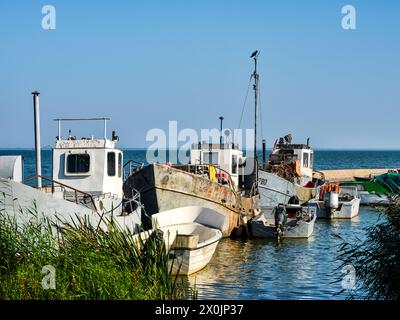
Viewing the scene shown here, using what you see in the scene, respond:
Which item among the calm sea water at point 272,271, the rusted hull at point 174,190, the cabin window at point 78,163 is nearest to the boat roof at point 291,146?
the calm sea water at point 272,271

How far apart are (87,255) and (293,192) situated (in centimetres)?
2607

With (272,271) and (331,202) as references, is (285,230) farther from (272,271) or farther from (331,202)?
(331,202)

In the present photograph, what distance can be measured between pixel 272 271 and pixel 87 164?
6.78m

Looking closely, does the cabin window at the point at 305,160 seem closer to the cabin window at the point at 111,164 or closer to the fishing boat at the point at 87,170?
the fishing boat at the point at 87,170

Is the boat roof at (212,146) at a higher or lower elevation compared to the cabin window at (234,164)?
higher

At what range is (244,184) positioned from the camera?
34.8 meters

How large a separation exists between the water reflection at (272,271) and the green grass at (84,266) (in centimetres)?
378

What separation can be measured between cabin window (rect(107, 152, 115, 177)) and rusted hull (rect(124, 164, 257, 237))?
1794 millimetres

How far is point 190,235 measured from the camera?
17875 millimetres

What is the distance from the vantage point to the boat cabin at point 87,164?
2113 centimetres

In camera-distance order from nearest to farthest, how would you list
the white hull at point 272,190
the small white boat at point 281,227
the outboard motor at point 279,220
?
the outboard motor at point 279,220 < the small white boat at point 281,227 < the white hull at point 272,190

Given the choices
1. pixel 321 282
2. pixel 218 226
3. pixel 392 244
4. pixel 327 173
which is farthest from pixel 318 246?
pixel 327 173

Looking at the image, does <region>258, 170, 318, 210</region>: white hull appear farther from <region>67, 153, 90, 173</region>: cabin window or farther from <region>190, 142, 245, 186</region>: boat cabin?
<region>67, 153, 90, 173</region>: cabin window
